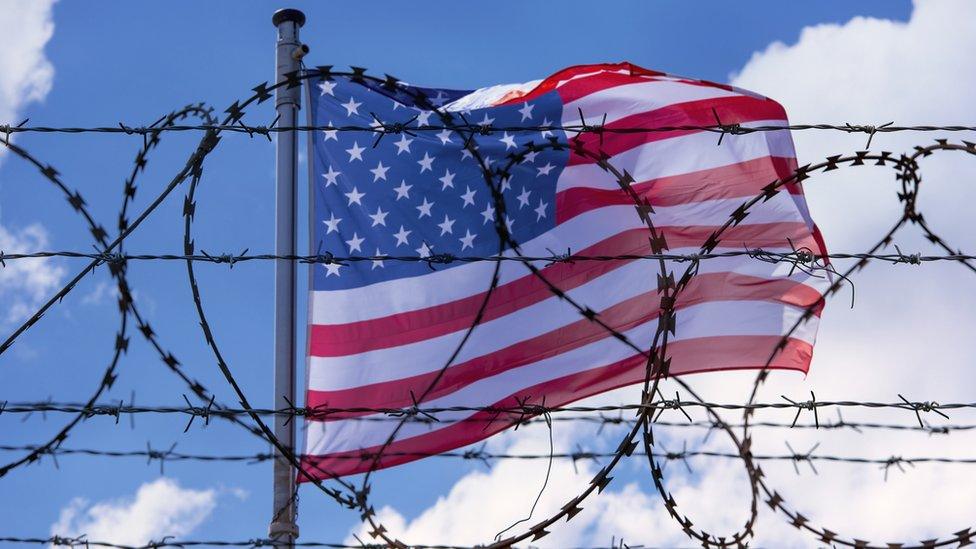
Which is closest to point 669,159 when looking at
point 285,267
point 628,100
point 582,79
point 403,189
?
point 628,100

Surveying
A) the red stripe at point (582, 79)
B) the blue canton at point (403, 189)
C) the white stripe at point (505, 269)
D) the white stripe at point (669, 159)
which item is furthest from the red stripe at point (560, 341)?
the red stripe at point (582, 79)

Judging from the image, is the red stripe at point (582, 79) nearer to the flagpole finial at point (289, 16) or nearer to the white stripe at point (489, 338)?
the white stripe at point (489, 338)

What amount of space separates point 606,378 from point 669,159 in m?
2.02

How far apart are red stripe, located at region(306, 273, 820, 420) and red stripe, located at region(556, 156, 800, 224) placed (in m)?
0.76

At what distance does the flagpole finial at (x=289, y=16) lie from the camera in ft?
31.9

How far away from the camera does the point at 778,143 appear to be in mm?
11281

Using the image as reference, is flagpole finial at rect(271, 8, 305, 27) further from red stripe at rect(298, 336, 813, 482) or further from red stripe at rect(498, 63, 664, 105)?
red stripe at rect(298, 336, 813, 482)

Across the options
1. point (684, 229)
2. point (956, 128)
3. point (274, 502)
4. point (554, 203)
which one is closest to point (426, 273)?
point (554, 203)

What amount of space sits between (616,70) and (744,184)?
1638mm

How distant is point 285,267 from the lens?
879cm

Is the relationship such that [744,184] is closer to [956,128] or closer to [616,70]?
[616,70]

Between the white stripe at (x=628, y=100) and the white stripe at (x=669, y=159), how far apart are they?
41 cm

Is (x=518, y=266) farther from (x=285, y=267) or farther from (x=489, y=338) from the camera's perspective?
(x=285, y=267)

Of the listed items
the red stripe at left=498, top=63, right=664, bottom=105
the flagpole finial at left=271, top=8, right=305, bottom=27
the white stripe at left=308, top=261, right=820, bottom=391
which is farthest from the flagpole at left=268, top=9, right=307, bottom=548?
the red stripe at left=498, top=63, right=664, bottom=105
